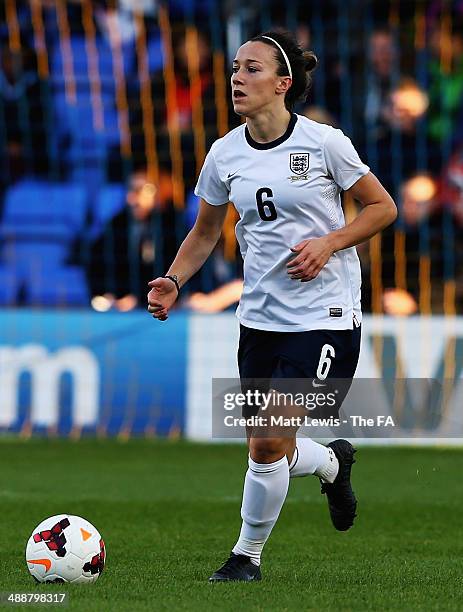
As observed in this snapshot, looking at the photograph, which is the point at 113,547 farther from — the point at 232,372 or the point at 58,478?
the point at 232,372

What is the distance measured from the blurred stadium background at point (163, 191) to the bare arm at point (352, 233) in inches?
252

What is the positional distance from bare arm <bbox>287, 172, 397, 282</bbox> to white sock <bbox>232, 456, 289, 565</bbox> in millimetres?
723

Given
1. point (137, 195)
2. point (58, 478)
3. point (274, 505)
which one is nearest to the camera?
point (274, 505)

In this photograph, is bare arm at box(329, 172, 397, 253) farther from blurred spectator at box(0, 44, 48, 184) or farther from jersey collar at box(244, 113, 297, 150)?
blurred spectator at box(0, 44, 48, 184)

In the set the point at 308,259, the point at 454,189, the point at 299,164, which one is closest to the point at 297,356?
the point at 308,259

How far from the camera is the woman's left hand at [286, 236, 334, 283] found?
4.77 metres

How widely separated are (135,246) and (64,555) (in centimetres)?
812

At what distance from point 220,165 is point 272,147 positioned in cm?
24

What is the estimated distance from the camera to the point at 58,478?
9008 mm

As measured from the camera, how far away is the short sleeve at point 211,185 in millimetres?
5297

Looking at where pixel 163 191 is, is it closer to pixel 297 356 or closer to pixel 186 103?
pixel 186 103

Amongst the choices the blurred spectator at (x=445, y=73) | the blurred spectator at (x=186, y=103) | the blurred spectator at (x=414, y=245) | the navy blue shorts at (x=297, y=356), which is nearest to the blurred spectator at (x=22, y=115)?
the blurred spectator at (x=186, y=103)

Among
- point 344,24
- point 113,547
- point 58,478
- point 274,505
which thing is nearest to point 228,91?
point 344,24

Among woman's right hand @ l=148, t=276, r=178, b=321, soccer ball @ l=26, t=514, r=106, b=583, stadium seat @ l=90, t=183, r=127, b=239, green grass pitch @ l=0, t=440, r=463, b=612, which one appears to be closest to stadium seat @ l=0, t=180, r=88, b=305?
stadium seat @ l=90, t=183, r=127, b=239
